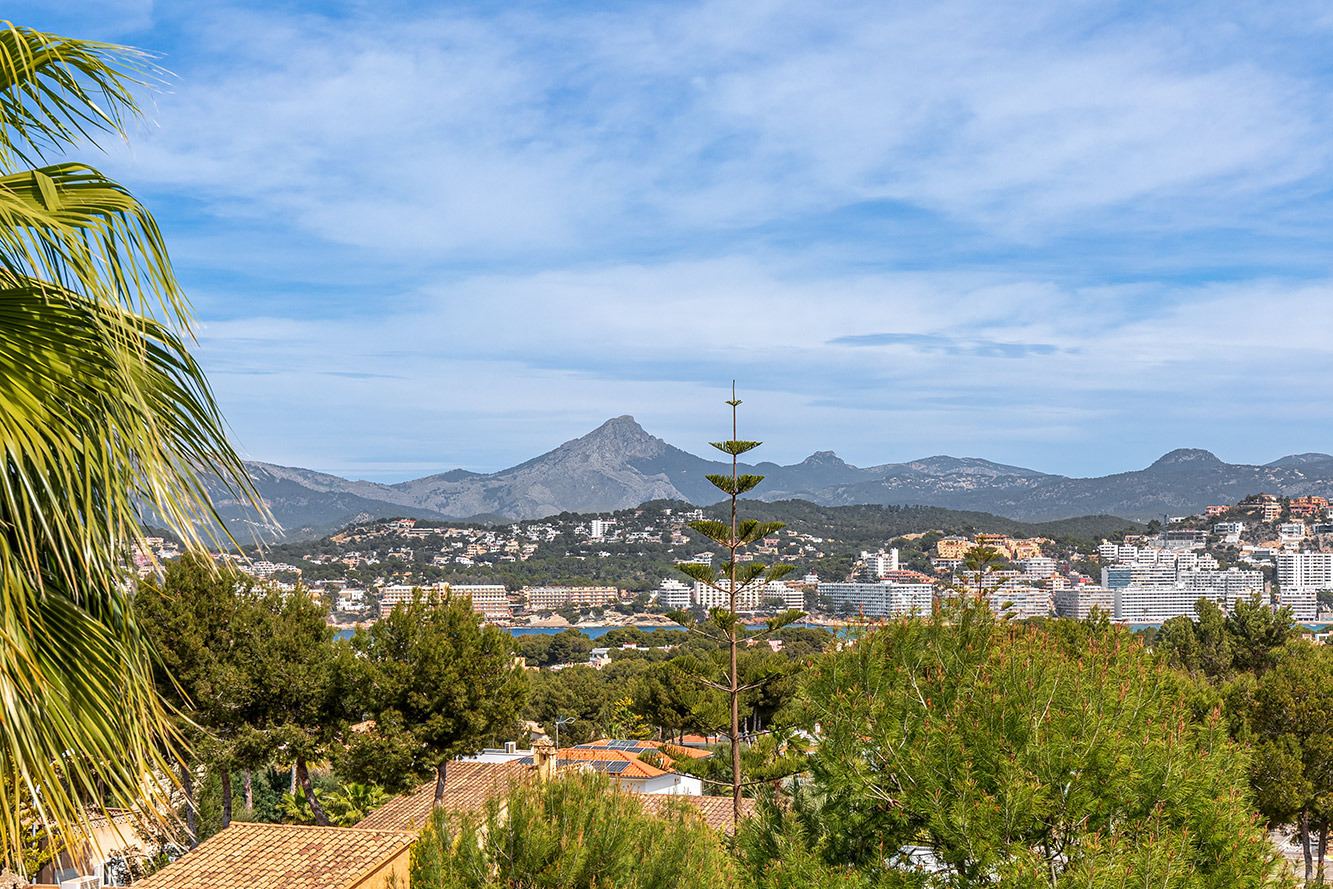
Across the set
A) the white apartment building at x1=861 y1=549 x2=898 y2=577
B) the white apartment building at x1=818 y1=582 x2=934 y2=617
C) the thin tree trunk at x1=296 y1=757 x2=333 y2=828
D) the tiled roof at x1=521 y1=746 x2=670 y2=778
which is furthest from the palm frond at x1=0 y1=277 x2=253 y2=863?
the white apartment building at x1=861 y1=549 x2=898 y2=577

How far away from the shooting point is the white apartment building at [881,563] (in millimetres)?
154500

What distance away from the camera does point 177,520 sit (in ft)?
5.62

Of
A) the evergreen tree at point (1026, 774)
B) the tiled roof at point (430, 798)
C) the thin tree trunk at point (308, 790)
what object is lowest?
the tiled roof at point (430, 798)

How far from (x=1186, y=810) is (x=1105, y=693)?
0.75m

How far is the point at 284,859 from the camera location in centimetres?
1039

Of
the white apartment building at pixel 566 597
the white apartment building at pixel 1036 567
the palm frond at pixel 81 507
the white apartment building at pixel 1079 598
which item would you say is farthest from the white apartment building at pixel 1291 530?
the palm frond at pixel 81 507

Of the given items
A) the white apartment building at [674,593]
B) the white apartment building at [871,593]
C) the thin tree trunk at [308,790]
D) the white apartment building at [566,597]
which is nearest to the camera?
the thin tree trunk at [308,790]

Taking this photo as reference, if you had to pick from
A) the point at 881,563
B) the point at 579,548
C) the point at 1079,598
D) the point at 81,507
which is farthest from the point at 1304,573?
the point at 81,507

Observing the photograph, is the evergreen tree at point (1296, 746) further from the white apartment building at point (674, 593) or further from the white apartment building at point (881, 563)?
the white apartment building at point (881, 563)

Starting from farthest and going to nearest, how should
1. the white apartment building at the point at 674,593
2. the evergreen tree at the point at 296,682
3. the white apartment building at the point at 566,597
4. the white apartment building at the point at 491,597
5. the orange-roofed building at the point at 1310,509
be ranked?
the orange-roofed building at the point at 1310,509
the white apartment building at the point at 674,593
the white apartment building at the point at 566,597
the white apartment building at the point at 491,597
the evergreen tree at the point at 296,682

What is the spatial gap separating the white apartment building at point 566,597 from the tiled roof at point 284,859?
128 meters

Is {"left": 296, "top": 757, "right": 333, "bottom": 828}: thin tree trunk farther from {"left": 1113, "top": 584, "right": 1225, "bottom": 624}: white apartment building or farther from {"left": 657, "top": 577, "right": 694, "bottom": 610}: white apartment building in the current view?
{"left": 1113, "top": 584, "right": 1225, "bottom": 624}: white apartment building

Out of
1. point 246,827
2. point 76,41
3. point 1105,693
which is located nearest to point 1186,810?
point 1105,693

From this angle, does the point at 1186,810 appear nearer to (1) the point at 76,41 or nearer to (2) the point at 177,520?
(2) the point at 177,520
